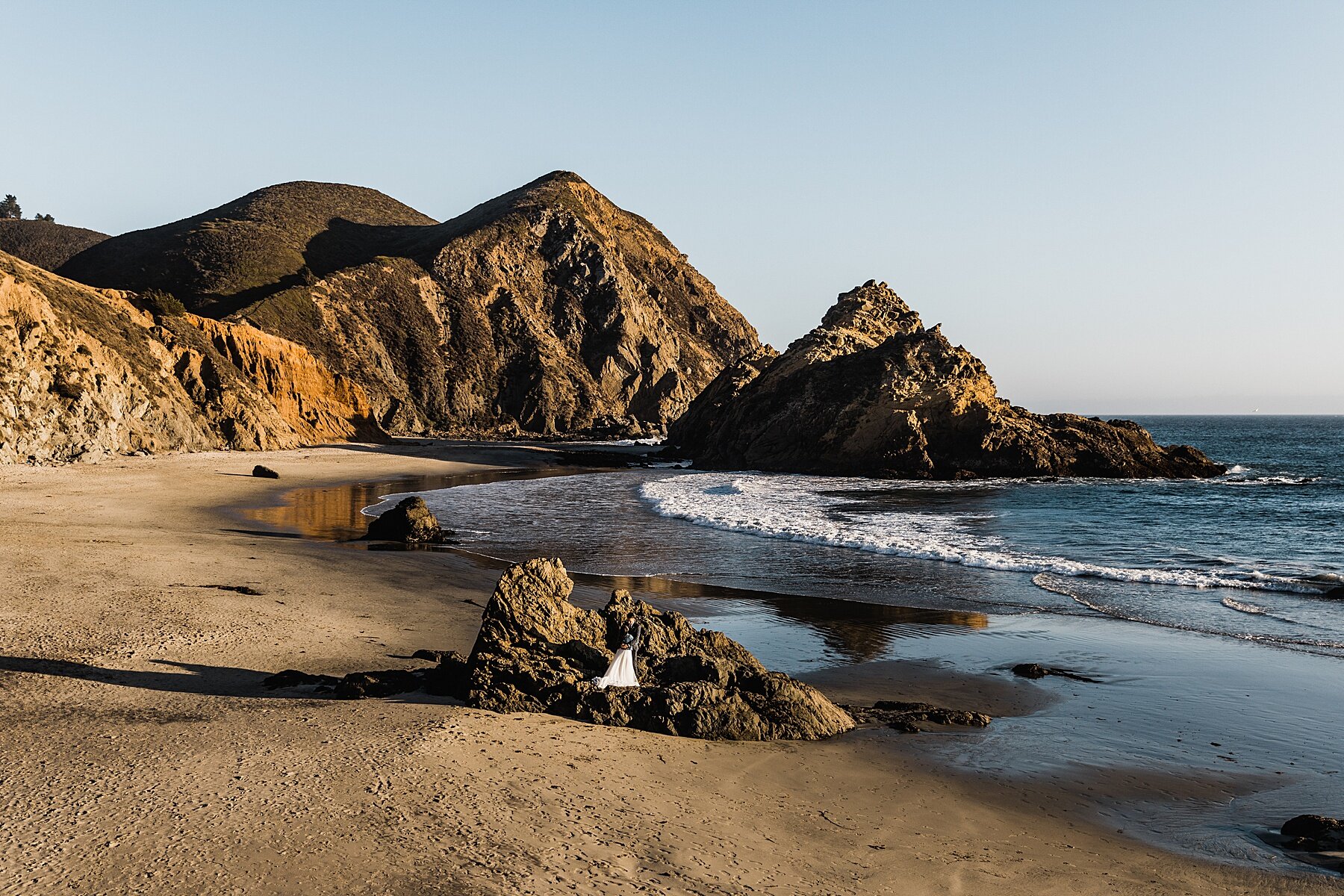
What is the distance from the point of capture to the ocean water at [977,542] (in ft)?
52.6

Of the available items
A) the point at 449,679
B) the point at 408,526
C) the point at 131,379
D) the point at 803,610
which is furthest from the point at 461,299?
the point at 449,679

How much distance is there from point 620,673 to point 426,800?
2863mm

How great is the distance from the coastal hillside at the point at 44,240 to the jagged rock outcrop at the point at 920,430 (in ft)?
421

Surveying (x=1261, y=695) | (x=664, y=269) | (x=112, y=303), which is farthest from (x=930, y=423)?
(x=664, y=269)

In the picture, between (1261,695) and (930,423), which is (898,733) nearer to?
(1261,695)

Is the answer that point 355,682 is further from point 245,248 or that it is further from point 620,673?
point 245,248

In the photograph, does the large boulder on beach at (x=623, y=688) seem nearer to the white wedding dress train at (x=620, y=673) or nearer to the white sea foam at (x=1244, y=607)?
the white wedding dress train at (x=620, y=673)

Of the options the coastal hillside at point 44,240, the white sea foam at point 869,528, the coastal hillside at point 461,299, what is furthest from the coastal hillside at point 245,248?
the white sea foam at point 869,528

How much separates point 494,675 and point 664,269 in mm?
142448

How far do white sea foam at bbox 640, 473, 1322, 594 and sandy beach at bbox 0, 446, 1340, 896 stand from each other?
1028 cm

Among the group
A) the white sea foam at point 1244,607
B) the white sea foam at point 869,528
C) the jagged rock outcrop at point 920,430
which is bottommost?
the white sea foam at point 1244,607

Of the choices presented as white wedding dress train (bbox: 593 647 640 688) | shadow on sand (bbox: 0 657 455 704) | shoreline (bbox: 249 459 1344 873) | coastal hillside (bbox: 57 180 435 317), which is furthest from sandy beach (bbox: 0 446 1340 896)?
coastal hillside (bbox: 57 180 435 317)

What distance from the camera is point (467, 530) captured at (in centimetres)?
2416

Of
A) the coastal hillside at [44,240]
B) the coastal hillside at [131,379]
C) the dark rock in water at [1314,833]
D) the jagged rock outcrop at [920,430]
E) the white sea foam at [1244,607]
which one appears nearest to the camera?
the dark rock in water at [1314,833]
